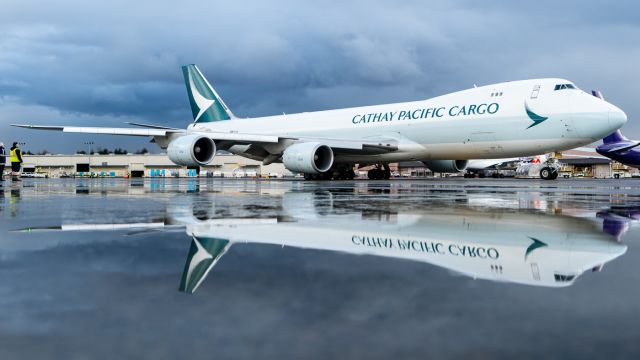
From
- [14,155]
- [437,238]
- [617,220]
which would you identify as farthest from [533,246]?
[14,155]

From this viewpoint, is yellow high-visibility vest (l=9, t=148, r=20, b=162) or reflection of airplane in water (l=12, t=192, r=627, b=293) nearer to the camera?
reflection of airplane in water (l=12, t=192, r=627, b=293)

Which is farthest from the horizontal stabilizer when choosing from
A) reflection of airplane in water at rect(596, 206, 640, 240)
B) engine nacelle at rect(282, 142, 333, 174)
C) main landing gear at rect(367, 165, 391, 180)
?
reflection of airplane in water at rect(596, 206, 640, 240)

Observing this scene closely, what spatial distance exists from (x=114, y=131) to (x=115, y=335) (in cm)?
2281

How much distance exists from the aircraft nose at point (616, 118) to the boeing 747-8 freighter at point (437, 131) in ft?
0.11

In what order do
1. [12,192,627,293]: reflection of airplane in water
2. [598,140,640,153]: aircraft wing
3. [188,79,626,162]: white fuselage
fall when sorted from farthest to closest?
[598,140,640,153]: aircraft wing → [188,79,626,162]: white fuselage → [12,192,627,293]: reflection of airplane in water

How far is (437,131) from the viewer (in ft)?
68.2

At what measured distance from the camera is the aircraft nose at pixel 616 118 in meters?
17.3

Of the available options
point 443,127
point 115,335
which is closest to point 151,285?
point 115,335

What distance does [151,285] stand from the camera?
272 centimetres

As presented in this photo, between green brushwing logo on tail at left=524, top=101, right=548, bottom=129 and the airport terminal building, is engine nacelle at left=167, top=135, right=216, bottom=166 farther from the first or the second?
the airport terminal building

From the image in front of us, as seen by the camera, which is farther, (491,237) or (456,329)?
(491,237)

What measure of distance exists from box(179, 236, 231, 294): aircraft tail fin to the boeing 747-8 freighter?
1594 centimetres

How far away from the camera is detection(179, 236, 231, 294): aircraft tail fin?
9.00 feet

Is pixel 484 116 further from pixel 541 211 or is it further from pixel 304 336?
pixel 304 336
